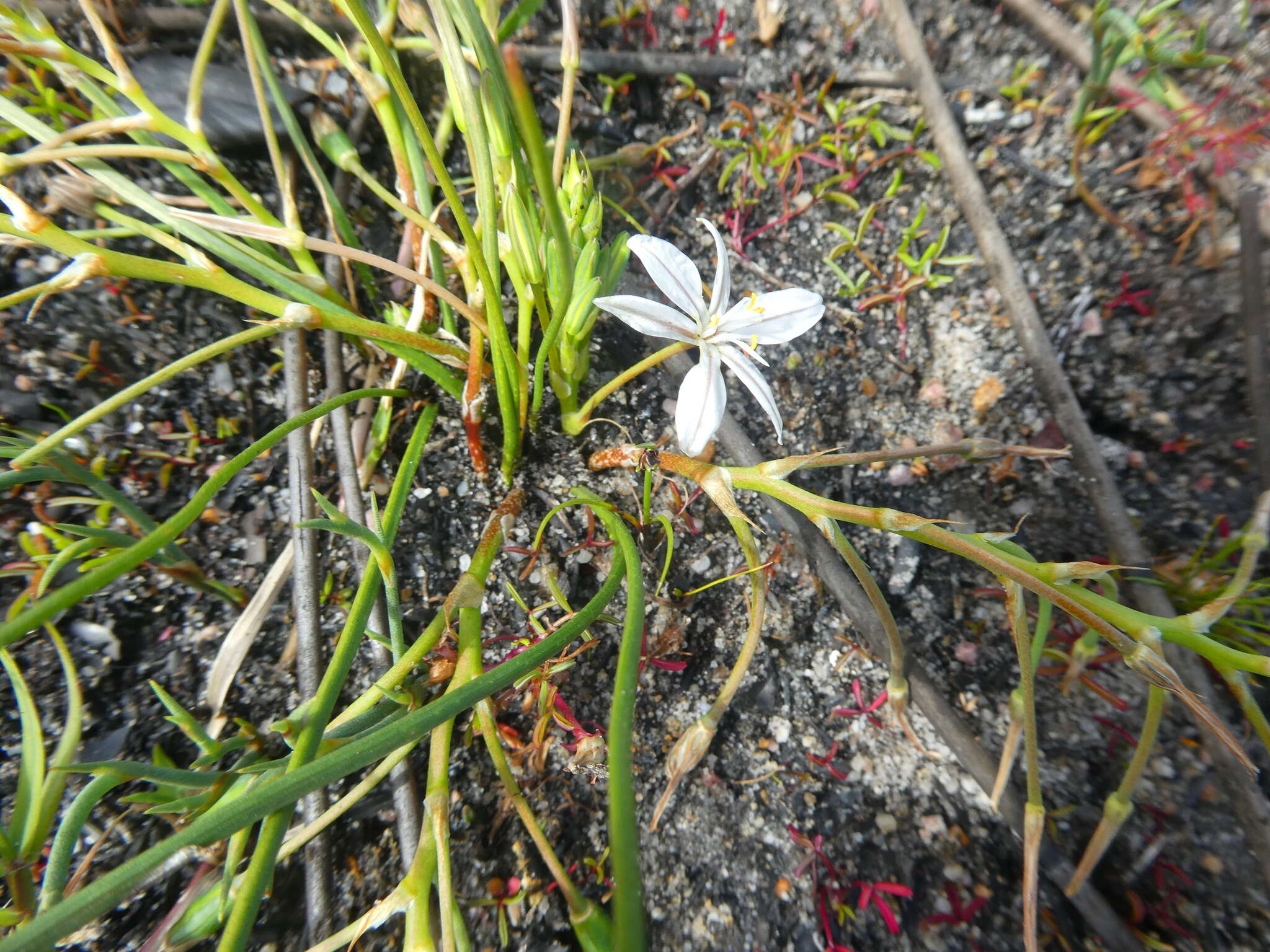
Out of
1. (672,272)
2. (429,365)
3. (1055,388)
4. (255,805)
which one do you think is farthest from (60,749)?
(1055,388)

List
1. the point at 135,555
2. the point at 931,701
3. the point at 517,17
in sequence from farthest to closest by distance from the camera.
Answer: the point at 931,701, the point at 517,17, the point at 135,555

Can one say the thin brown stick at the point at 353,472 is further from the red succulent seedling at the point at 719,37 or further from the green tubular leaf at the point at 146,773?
the red succulent seedling at the point at 719,37

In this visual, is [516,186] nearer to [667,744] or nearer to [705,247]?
[705,247]

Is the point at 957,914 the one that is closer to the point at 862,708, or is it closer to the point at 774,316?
the point at 862,708

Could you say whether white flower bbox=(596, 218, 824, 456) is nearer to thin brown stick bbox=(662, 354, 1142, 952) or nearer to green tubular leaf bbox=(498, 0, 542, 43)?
thin brown stick bbox=(662, 354, 1142, 952)

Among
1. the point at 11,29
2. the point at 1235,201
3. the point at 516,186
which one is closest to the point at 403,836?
the point at 516,186
